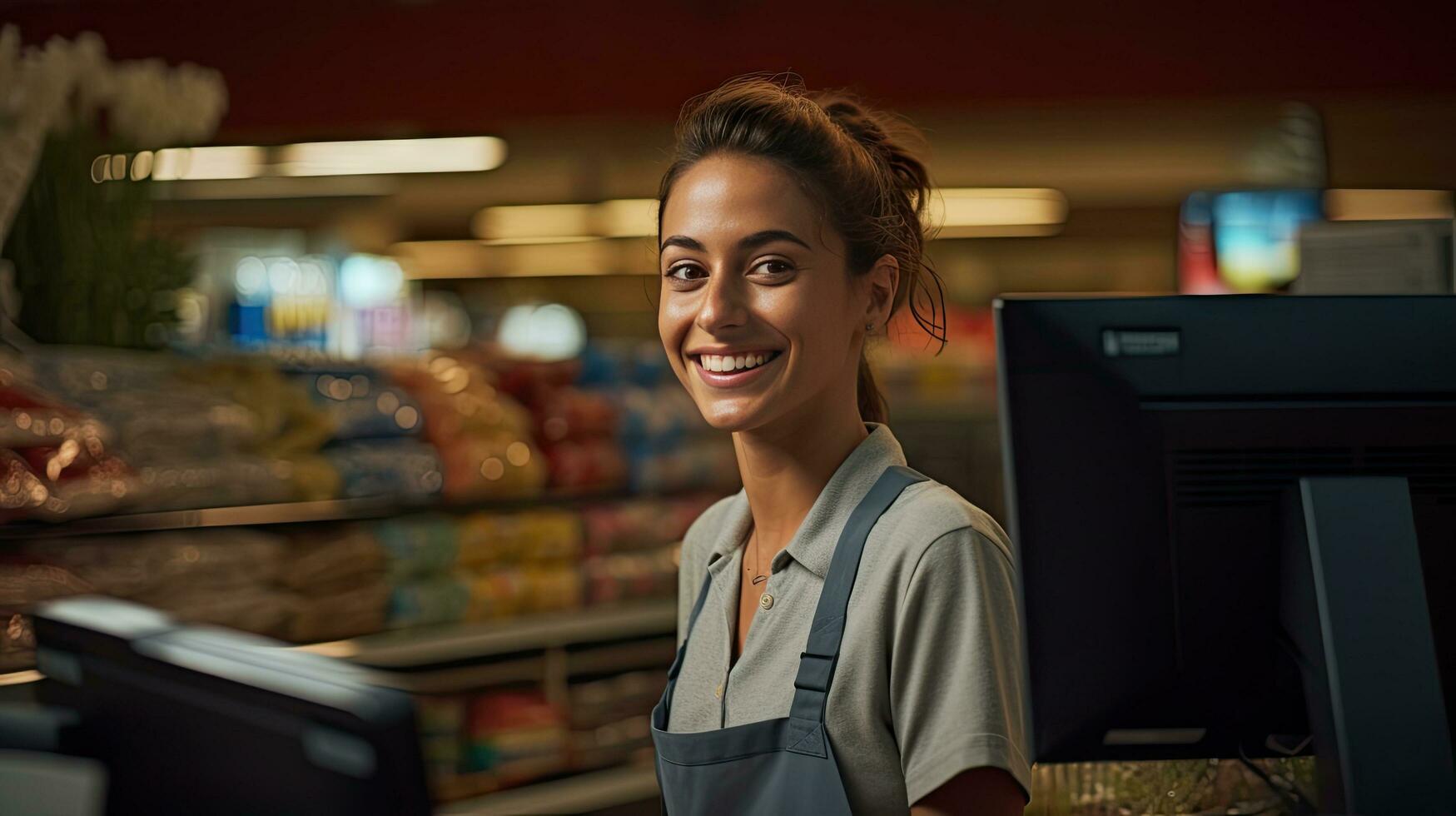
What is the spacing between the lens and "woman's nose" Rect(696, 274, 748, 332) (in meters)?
1.42

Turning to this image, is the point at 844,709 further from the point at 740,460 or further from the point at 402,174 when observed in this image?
the point at 402,174

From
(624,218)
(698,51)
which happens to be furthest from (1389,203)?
(624,218)

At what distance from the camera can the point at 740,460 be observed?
1.57 m

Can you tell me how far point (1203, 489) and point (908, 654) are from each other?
12.4 inches

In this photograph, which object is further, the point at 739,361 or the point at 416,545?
the point at 416,545

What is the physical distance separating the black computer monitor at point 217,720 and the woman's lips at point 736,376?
701 mm

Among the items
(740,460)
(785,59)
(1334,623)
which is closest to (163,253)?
(740,460)

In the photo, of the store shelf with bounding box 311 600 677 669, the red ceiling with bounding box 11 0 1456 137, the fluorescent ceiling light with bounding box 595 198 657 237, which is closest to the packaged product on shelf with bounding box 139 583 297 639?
the store shelf with bounding box 311 600 677 669

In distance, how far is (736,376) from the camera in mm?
1434

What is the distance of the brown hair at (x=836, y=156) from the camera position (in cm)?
145

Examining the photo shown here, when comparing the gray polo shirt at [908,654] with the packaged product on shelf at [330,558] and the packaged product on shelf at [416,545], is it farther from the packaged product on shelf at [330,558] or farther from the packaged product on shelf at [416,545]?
the packaged product on shelf at [416,545]

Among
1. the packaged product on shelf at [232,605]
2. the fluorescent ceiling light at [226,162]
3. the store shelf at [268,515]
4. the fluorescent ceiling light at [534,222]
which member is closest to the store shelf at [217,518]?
the store shelf at [268,515]

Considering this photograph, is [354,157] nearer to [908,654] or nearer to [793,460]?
[793,460]

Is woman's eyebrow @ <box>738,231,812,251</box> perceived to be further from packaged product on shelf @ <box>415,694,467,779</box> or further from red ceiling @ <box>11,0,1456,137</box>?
red ceiling @ <box>11,0,1456,137</box>
